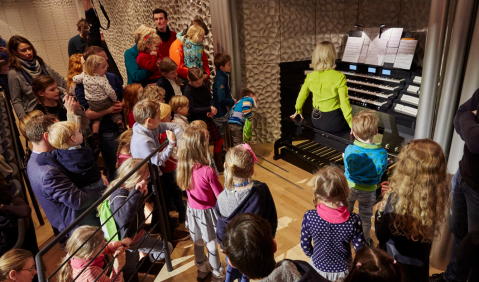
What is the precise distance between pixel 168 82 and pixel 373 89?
94.7 inches

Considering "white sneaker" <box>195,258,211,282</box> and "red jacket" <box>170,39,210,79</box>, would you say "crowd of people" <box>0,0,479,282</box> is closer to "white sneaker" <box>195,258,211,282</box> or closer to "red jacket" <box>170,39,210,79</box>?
"white sneaker" <box>195,258,211,282</box>

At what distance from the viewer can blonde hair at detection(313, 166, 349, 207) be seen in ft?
5.55

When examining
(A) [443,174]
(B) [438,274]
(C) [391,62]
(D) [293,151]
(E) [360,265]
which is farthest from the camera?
(D) [293,151]

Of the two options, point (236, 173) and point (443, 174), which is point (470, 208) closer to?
point (443, 174)

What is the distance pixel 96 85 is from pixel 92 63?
0.21 metres

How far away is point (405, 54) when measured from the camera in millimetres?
3625

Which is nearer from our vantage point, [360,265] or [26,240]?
[360,265]

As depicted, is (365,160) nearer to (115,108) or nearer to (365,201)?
(365,201)

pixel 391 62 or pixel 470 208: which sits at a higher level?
pixel 391 62

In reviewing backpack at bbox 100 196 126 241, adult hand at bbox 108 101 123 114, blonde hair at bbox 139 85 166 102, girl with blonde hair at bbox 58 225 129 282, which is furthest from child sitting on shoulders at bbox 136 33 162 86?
girl with blonde hair at bbox 58 225 129 282

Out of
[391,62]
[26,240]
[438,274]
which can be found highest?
[391,62]

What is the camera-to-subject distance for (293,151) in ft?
13.6

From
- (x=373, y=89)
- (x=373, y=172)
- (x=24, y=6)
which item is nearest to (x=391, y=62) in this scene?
(x=373, y=89)

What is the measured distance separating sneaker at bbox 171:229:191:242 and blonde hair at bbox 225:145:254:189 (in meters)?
1.25
